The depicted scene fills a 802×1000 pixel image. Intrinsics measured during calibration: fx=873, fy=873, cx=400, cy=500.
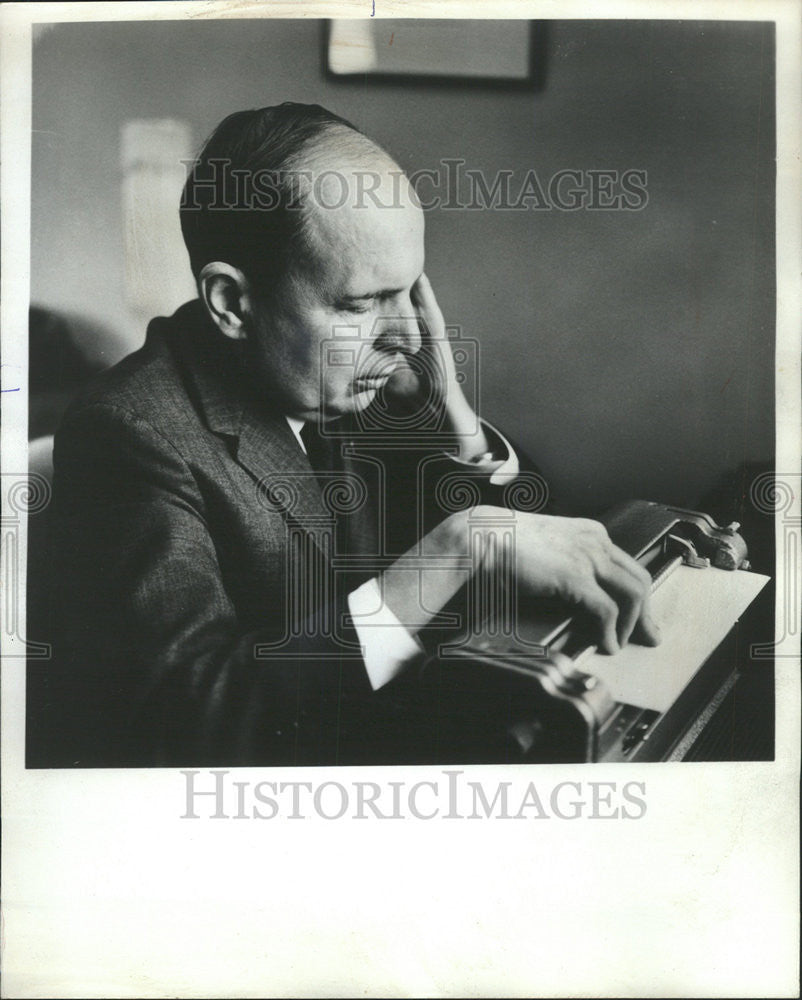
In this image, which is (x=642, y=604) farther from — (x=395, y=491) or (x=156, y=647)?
(x=156, y=647)

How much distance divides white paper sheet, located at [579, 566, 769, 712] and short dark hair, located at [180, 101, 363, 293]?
117 cm

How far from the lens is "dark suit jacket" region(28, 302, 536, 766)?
195cm

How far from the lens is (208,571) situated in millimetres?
1932

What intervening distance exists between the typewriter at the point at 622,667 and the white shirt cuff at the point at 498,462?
0.26 metres

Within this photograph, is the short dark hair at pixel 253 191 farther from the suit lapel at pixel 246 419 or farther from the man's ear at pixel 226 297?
the suit lapel at pixel 246 419

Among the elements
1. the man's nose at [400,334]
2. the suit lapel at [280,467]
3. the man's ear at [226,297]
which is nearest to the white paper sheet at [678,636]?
the suit lapel at [280,467]

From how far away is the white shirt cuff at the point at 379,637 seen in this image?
1.98 meters

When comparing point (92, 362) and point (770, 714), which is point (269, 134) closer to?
point (92, 362)

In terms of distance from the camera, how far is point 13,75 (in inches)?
79.9

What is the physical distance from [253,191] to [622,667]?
1371 mm

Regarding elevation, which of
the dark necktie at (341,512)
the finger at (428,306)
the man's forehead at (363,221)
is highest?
the man's forehead at (363,221)

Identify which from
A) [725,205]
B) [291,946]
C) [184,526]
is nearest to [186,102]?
[184,526]

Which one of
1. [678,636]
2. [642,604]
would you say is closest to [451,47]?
[642,604]

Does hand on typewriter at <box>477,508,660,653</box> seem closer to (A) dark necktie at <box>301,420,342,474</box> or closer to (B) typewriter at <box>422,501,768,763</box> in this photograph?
(B) typewriter at <box>422,501,768,763</box>
